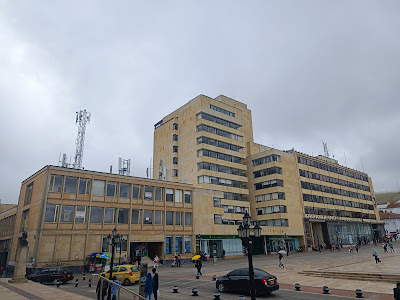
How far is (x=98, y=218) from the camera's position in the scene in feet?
132

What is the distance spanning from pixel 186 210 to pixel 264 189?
24.1m

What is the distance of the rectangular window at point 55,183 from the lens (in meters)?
37.3

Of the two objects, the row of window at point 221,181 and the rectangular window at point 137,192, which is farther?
the row of window at point 221,181

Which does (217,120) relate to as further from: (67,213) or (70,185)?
(67,213)

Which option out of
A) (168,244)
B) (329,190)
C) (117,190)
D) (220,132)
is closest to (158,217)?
(168,244)

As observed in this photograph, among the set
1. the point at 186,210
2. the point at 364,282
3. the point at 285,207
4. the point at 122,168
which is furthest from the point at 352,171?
the point at 364,282

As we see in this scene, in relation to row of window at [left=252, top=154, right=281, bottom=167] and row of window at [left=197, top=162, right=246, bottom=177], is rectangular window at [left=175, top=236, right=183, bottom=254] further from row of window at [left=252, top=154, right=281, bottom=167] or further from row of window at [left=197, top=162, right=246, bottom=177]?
row of window at [left=252, top=154, right=281, bottom=167]

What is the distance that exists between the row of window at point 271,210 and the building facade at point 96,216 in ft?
72.7

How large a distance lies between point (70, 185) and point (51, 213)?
4184 mm

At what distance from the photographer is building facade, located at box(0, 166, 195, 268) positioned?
36.2m

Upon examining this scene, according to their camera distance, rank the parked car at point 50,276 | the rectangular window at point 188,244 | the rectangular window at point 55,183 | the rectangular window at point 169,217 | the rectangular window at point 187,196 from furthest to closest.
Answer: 1. the rectangular window at point 187,196
2. the rectangular window at point 188,244
3. the rectangular window at point 169,217
4. the rectangular window at point 55,183
5. the parked car at point 50,276

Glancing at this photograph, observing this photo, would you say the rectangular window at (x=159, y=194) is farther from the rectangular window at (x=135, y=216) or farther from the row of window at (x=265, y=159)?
the row of window at (x=265, y=159)

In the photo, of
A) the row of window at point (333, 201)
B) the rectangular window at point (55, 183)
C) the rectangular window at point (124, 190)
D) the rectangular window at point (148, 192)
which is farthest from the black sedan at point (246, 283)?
the row of window at point (333, 201)

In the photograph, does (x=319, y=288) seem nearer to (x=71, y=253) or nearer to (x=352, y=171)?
(x=71, y=253)
